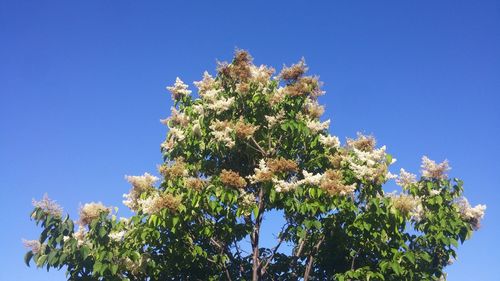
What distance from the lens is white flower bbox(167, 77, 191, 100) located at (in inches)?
400

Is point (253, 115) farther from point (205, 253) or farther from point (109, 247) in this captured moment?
point (109, 247)

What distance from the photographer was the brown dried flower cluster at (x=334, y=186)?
25.3 feet

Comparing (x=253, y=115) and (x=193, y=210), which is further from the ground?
(x=253, y=115)

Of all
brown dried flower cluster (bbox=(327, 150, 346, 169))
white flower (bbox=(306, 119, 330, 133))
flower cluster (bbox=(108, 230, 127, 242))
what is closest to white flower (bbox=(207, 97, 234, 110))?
white flower (bbox=(306, 119, 330, 133))

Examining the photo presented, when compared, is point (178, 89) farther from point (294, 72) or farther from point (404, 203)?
point (404, 203)

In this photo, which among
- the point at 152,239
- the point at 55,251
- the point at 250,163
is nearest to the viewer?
the point at 55,251

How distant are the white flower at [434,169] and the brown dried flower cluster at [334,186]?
155 cm

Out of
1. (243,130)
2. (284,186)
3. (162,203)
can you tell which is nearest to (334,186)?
(284,186)

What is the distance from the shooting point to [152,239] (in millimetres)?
8102

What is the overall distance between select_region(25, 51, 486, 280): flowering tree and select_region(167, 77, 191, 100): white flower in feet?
1.10

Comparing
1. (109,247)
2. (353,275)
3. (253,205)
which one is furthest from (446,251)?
(109,247)

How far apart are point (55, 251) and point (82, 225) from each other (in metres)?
0.65

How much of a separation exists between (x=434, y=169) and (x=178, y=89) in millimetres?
4620

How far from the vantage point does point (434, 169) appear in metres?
8.63
